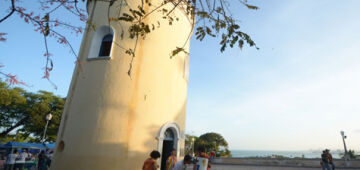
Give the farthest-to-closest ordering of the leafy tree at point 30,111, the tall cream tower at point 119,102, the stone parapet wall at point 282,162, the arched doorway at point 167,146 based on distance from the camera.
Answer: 1. the leafy tree at point 30,111
2. the stone parapet wall at point 282,162
3. the arched doorway at point 167,146
4. the tall cream tower at point 119,102

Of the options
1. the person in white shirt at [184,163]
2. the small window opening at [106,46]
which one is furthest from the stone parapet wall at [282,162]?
the small window opening at [106,46]

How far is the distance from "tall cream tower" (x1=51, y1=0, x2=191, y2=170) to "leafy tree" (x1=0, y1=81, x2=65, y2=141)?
19.9m

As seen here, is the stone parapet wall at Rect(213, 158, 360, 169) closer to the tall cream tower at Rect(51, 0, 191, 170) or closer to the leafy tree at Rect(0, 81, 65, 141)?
the tall cream tower at Rect(51, 0, 191, 170)

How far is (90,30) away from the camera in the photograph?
9000 millimetres

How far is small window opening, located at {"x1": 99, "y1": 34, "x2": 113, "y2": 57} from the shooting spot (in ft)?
28.4

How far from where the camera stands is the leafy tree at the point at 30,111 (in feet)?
76.4

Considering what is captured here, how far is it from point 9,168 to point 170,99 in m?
11.4

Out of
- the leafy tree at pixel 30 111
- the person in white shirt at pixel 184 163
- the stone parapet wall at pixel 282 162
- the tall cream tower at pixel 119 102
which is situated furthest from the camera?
the leafy tree at pixel 30 111

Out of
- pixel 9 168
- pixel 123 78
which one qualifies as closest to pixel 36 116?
pixel 9 168

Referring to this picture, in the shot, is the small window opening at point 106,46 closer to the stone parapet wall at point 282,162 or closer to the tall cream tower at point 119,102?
the tall cream tower at point 119,102

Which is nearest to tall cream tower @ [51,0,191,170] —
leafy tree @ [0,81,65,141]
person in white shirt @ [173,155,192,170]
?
person in white shirt @ [173,155,192,170]

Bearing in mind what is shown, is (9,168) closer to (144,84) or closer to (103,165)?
(103,165)

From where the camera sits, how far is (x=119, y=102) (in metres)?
7.45

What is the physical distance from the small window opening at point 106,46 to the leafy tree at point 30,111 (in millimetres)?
20004
